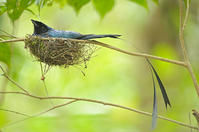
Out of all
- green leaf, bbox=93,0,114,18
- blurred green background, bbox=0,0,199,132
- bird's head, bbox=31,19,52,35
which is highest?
green leaf, bbox=93,0,114,18

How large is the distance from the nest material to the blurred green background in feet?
1.79

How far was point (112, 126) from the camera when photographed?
554 centimetres

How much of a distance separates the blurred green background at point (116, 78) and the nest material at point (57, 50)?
546 mm

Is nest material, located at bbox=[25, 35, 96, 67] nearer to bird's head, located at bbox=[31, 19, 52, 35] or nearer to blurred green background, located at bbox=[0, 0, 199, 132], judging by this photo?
bird's head, located at bbox=[31, 19, 52, 35]

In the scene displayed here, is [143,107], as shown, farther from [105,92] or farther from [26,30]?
[26,30]

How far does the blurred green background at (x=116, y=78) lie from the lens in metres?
4.25

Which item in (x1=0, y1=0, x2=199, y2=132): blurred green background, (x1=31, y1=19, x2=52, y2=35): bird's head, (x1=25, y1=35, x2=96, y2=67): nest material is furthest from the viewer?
(x1=0, y1=0, x2=199, y2=132): blurred green background

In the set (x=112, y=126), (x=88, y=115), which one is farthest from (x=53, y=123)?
(x=112, y=126)

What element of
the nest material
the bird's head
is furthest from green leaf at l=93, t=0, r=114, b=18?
the bird's head

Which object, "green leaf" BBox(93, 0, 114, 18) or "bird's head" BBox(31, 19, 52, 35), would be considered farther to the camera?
"bird's head" BBox(31, 19, 52, 35)

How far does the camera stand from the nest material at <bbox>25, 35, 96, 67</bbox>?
225 cm

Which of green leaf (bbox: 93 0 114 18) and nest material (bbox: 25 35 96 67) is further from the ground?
green leaf (bbox: 93 0 114 18)

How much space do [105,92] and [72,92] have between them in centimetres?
Answer: 80

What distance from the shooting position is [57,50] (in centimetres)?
228
